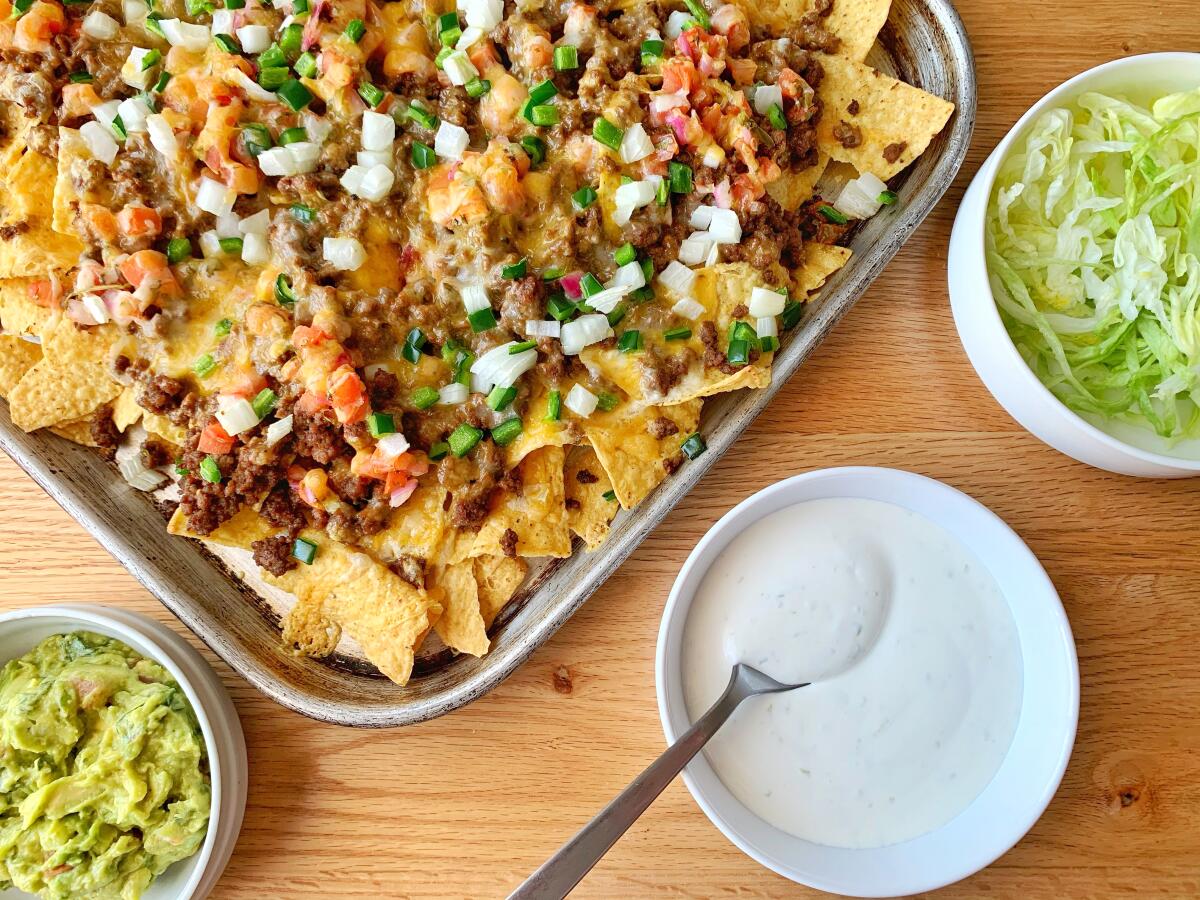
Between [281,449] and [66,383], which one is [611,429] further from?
[66,383]

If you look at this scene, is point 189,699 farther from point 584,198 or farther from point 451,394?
point 584,198

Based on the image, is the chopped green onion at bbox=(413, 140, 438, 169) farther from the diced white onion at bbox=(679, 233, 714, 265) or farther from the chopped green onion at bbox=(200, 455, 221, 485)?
the chopped green onion at bbox=(200, 455, 221, 485)

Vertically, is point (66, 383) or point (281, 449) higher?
point (66, 383)

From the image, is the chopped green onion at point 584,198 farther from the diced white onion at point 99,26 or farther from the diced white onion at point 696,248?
the diced white onion at point 99,26

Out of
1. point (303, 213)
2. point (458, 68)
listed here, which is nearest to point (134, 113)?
point (303, 213)

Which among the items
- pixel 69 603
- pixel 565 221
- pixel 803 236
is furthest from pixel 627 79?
pixel 69 603

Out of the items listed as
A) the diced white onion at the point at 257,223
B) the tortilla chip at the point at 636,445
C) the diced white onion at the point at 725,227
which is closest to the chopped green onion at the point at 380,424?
the tortilla chip at the point at 636,445
